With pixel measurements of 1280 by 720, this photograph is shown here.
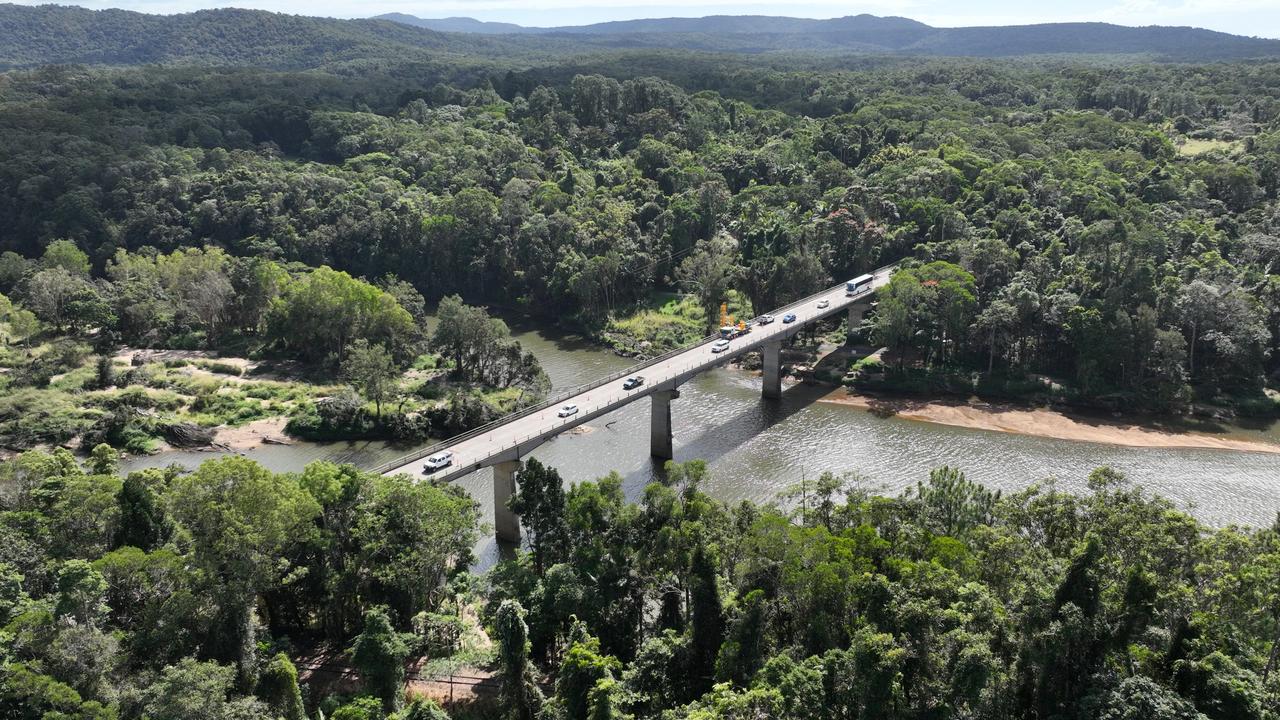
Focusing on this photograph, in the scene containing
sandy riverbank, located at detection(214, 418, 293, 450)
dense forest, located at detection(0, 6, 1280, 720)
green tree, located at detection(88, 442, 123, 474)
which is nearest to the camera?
dense forest, located at detection(0, 6, 1280, 720)

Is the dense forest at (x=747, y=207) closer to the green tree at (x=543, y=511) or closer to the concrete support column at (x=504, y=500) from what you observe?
the concrete support column at (x=504, y=500)

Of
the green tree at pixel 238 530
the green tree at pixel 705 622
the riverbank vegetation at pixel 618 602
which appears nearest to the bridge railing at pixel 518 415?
the riverbank vegetation at pixel 618 602

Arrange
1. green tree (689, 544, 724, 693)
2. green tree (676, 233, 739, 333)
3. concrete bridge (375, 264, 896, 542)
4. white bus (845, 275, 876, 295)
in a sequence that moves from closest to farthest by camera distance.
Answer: green tree (689, 544, 724, 693) → concrete bridge (375, 264, 896, 542) → white bus (845, 275, 876, 295) → green tree (676, 233, 739, 333)

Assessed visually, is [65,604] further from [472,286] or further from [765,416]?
[472,286]

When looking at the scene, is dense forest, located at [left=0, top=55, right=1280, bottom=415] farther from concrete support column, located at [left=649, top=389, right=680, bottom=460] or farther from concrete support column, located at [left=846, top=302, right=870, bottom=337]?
concrete support column, located at [left=649, top=389, right=680, bottom=460]

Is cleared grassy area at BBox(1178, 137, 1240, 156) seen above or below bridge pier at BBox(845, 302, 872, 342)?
above

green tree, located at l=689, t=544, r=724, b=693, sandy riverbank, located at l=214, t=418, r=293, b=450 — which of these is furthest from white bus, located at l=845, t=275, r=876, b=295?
green tree, located at l=689, t=544, r=724, b=693
